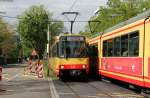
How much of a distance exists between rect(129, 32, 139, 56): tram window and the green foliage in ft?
120

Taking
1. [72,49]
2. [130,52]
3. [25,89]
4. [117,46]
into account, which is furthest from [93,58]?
[130,52]

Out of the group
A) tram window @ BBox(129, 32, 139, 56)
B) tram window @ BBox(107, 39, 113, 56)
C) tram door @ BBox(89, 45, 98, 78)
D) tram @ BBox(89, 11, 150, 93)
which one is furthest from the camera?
tram door @ BBox(89, 45, 98, 78)

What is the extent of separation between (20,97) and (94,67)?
1377 centimetres

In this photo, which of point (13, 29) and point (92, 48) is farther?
point (13, 29)

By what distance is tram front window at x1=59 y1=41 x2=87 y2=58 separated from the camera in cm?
3103

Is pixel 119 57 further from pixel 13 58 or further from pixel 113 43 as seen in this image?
pixel 13 58

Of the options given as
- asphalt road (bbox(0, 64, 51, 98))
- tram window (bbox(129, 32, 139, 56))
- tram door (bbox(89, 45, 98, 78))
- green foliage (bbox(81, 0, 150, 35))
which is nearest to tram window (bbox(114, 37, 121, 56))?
tram window (bbox(129, 32, 139, 56))

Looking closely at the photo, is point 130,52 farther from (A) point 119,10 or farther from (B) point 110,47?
(A) point 119,10

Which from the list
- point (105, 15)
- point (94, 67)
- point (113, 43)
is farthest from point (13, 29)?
point (113, 43)

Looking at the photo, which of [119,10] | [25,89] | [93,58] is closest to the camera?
[25,89]

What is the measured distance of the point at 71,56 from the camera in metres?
30.9

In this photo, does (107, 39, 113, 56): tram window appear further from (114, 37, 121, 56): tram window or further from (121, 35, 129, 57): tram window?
(121, 35, 129, 57): tram window

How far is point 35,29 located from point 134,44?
76906mm

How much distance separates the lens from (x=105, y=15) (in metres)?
62.8
